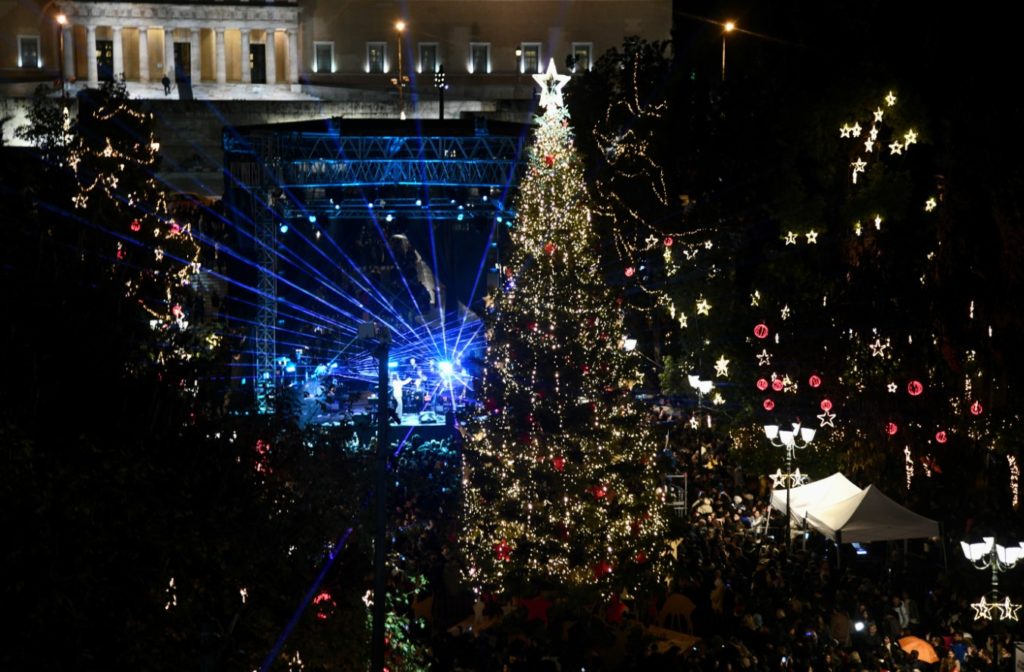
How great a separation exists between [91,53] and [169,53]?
335cm

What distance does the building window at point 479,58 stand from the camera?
56219mm

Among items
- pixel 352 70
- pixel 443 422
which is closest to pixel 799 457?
pixel 443 422

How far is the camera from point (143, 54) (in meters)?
57.4

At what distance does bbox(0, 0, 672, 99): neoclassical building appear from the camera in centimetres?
5606

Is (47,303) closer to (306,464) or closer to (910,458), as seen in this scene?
(306,464)

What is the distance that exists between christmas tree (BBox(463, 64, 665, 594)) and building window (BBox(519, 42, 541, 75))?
42242 millimetres

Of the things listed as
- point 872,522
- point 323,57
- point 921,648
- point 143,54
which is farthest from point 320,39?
point 921,648

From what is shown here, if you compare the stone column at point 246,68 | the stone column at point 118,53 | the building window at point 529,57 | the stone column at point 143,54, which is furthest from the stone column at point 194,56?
the building window at point 529,57

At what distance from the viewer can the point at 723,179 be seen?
930 inches

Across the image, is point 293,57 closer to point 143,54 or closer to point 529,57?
point 143,54

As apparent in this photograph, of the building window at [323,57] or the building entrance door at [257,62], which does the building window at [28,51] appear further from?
the building window at [323,57]

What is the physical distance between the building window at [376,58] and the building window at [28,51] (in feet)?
47.1

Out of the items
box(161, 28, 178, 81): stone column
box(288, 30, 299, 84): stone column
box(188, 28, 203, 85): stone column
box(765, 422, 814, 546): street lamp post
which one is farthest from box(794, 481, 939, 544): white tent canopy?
box(161, 28, 178, 81): stone column

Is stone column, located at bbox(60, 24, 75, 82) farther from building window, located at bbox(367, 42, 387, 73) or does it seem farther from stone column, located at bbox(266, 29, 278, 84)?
building window, located at bbox(367, 42, 387, 73)
